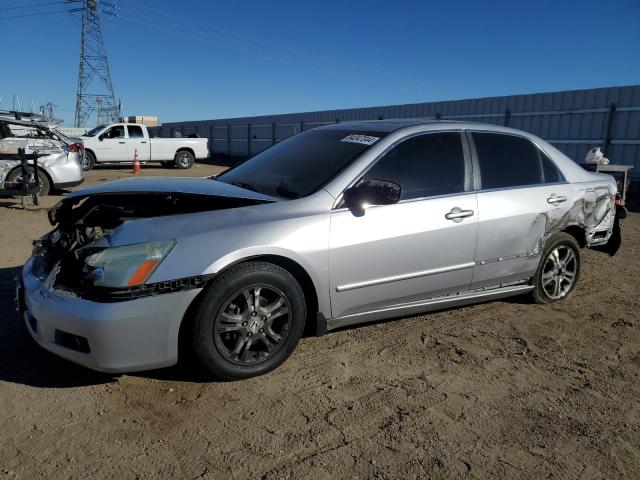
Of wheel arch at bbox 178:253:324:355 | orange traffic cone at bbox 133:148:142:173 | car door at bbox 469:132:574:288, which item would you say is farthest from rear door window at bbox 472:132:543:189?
orange traffic cone at bbox 133:148:142:173

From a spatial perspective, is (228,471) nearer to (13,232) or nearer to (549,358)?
(549,358)

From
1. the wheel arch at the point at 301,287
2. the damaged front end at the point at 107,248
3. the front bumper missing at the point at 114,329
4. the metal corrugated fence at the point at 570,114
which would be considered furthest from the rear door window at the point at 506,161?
the metal corrugated fence at the point at 570,114

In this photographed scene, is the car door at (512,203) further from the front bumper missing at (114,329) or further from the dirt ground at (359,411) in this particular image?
the front bumper missing at (114,329)

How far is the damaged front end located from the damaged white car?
730cm

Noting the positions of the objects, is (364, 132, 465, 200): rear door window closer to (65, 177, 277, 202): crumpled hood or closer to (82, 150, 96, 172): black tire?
(65, 177, 277, 202): crumpled hood

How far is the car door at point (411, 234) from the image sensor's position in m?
3.33

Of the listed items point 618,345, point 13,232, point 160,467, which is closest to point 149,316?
point 160,467

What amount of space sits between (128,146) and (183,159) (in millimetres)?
2233

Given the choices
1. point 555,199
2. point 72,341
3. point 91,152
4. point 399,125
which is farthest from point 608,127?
point 91,152

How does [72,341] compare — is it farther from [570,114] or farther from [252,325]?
[570,114]

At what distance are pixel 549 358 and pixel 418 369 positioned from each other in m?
0.98

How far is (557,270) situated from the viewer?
184 inches

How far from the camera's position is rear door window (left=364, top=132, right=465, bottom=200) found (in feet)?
12.0

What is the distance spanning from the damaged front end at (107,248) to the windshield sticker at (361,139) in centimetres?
94
